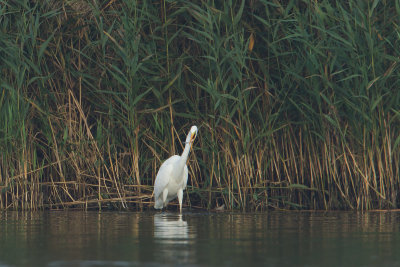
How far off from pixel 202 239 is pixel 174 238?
27 centimetres

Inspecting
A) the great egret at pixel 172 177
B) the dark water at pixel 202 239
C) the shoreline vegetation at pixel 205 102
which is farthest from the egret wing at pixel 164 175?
the dark water at pixel 202 239

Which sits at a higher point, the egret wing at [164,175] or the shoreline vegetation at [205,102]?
the shoreline vegetation at [205,102]

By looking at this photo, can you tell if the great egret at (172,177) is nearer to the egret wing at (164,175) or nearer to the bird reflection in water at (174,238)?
the egret wing at (164,175)

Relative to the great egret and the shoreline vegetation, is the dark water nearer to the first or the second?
the great egret

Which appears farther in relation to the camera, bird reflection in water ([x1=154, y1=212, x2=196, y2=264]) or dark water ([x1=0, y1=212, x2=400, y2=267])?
bird reflection in water ([x1=154, y1=212, x2=196, y2=264])

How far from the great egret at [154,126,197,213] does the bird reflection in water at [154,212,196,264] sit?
0.59 meters

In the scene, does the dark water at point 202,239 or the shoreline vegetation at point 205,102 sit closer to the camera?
the dark water at point 202,239

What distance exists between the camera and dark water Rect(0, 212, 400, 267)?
541cm

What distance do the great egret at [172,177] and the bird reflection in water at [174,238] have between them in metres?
0.59

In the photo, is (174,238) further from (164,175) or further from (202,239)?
(164,175)

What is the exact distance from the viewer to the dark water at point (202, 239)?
5414 mm

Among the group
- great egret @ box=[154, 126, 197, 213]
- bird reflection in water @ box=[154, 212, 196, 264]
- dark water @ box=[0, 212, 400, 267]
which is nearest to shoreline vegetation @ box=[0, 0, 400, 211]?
great egret @ box=[154, 126, 197, 213]

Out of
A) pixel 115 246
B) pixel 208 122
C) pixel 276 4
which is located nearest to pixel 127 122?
pixel 208 122

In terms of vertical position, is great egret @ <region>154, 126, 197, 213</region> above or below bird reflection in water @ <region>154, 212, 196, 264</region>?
above
